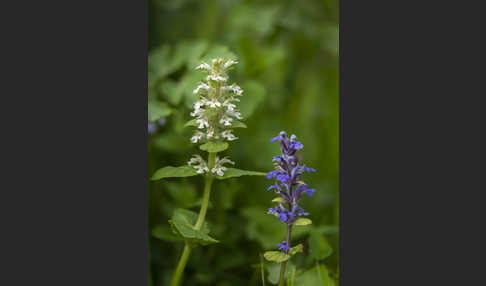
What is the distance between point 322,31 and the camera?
436 centimetres

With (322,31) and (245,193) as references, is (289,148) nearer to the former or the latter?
(245,193)

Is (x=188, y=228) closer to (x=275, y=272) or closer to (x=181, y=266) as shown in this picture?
(x=181, y=266)

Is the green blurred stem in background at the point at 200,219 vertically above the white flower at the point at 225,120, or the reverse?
the white flower at the point at 225,120

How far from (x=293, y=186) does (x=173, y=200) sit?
816 millimetres

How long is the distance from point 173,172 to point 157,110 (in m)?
0.50

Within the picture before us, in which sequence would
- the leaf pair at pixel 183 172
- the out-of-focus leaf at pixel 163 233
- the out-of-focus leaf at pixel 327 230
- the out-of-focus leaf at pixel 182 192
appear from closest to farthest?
1. the leaf pair at pixel 183 172
2. the out-of-focus leaf at pixel 163 233
3. the out-of-focus leaf at pixel 182 192
4. the out-of-focus leaf at pixel 327 230

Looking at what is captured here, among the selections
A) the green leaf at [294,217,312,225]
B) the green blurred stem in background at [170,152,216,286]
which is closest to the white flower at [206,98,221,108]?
the green blurred stem in background at [170,152,216,286]

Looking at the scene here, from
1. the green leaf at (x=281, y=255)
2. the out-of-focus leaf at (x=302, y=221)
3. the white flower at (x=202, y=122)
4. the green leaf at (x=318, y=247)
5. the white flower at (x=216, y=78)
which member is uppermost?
the white flower at (x=216, y=78)

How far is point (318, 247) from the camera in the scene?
272cm

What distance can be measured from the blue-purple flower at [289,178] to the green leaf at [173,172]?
14.7 inches

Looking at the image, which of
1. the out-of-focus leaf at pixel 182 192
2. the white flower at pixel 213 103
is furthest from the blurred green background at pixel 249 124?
the white flower at pixel 213 103

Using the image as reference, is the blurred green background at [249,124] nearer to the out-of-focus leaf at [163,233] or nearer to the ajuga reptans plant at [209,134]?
the out-of-focus leaf at [163,233]

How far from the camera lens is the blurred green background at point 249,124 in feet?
8.86

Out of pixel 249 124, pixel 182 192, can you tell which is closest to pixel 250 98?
pixel 249 124
